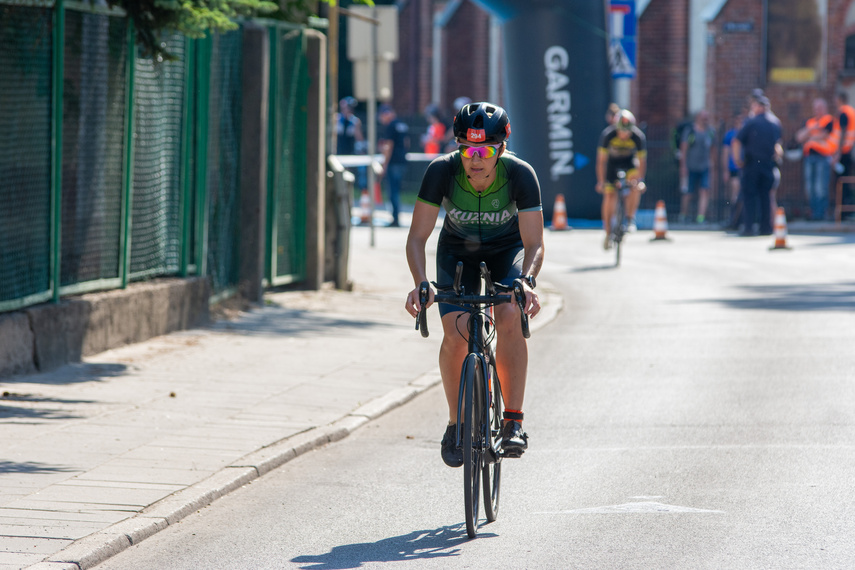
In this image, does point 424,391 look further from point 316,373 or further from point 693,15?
point 693,15

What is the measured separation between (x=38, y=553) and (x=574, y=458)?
3.17m

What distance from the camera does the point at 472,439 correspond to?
19.5ft

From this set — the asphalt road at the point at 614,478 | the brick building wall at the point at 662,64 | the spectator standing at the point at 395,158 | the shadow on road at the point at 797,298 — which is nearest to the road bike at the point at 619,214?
the shadow on road at the point at 797,298

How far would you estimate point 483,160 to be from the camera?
6070mm

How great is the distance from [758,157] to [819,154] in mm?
3592

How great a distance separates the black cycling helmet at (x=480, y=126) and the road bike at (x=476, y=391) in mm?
540

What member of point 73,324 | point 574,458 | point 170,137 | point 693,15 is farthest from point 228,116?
point 693,15

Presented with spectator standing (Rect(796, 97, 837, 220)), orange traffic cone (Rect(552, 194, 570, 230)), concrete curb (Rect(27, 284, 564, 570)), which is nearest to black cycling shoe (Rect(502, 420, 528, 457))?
concrete curb (Rect(27, 284, 564, 570))

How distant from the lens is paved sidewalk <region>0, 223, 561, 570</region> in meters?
6.04

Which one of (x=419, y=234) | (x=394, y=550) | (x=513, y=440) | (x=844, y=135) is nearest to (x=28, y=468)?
(x=394, y=550)

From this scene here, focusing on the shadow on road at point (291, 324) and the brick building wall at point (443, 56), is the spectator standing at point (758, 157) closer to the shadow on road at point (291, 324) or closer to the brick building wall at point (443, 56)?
the shadow on road at point (291, 324)

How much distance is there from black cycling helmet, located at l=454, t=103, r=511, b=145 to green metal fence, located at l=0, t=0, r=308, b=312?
4.39 metres

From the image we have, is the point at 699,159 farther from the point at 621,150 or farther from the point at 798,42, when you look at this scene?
the point at 621,150

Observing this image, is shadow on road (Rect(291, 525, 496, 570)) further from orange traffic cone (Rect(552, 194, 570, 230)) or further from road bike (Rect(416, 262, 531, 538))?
orange traffic cone (Rect(552, 194, 570, 230))
